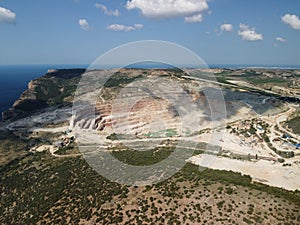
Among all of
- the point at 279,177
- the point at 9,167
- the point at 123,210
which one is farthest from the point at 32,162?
the point at 279,177

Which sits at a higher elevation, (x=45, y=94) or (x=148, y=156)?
(x=45, y=94)

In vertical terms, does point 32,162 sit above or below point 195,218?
below

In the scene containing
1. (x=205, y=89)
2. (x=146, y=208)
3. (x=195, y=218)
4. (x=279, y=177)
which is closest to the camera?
(x=195, y=218)

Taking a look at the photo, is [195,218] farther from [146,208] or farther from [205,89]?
[205,89]

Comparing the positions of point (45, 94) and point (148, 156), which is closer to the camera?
point (148, 156)

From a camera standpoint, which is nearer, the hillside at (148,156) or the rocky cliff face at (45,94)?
the hillside at (148,156)

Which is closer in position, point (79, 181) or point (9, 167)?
point (79, 181)

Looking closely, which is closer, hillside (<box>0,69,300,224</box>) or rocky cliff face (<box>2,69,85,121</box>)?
hillside (<box>0,69,300,224</box>)

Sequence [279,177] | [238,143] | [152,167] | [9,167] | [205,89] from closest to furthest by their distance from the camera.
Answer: [152,167]
[279,177]
[9,167]
[238,143]
[205,89]
